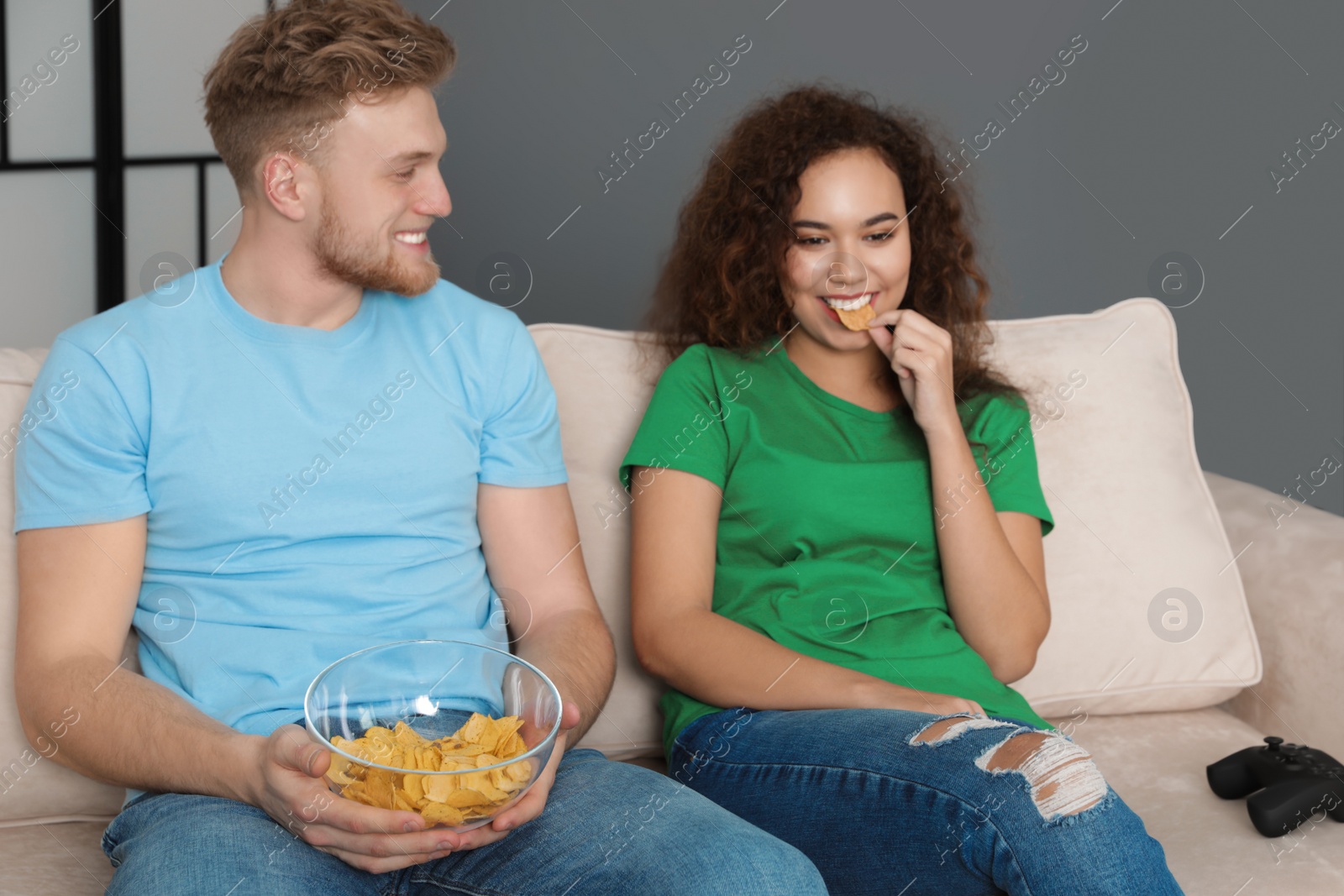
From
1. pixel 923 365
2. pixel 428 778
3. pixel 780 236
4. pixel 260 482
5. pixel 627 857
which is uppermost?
pixel 780 236

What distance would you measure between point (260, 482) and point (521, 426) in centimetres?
33

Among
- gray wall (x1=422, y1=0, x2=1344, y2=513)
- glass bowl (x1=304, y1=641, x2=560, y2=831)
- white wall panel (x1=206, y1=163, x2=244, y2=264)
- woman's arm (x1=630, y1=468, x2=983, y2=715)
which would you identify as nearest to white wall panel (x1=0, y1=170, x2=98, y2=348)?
white wall panel (x1=206, y1=163, x2=244, y2=264)

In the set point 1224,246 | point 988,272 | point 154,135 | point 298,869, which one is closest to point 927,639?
point 298,869

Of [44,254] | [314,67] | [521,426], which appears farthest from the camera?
[44,254]

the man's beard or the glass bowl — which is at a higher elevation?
the man's beard

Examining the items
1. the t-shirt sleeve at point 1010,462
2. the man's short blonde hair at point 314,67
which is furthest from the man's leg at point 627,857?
the man's short blonde hair at point 314,67

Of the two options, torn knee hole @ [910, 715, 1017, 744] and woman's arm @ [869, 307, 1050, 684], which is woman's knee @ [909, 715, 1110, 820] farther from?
woman's arm @ [869, 307, 1050, 684]

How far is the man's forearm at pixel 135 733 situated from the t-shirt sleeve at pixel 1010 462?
1.02 metres

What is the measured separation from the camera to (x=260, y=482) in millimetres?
1403

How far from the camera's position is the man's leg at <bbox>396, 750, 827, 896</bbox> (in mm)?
1153

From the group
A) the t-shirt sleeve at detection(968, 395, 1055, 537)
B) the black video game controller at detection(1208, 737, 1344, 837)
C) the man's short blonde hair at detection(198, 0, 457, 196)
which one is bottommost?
the black video game controller at detection(1208, 737, 1344, 837)

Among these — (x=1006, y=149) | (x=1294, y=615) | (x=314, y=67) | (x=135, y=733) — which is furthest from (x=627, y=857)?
(x=1006, y=149)

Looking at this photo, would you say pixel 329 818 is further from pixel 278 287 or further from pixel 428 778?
pixel 278 287

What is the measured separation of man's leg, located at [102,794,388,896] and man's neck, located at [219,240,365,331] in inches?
22.6
